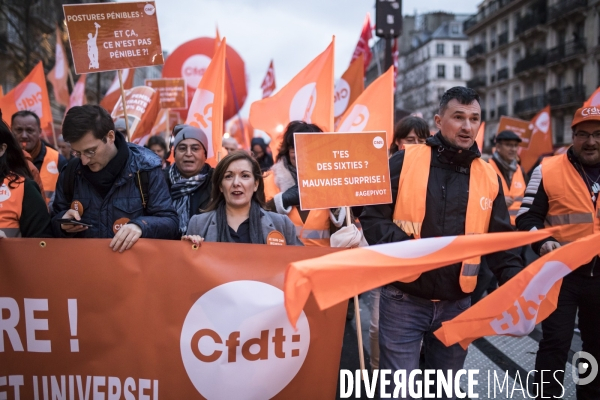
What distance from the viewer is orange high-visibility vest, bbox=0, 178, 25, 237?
3010mm

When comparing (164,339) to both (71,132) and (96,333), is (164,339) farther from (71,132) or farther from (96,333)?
(71,132)

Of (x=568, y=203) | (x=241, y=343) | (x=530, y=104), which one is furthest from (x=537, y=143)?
(x=530, y=104)

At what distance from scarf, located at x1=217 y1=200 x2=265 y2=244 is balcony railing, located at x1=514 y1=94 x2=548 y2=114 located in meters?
40.5

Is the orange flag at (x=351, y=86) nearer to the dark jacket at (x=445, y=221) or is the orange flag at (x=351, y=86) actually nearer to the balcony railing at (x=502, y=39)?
the dark jacket at (x=445, y=221)

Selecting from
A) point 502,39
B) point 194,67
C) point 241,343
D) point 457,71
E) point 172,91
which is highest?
point 457,71

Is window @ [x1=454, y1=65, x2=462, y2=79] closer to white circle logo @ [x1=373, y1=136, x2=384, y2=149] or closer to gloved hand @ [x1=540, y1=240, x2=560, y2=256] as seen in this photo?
gloved hand @ [x1=540, y1=240, x2=560, y2=256]

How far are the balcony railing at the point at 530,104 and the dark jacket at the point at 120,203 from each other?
134 feet

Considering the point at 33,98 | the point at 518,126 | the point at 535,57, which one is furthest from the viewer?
the point at 535,57

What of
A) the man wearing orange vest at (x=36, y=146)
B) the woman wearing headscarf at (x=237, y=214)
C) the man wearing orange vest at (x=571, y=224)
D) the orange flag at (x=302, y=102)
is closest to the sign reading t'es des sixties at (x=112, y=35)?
the woman wearing headscarf at (x=237, y=214)

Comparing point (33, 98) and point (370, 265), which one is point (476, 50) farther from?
point (370, 265)

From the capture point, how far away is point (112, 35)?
3.98 meters

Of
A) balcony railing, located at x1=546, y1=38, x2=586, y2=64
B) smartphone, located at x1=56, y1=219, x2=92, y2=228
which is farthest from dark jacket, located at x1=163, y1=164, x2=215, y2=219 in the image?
balcony railing, located at x1=546, y1=38, x2=586, y2=64

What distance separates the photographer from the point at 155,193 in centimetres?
314

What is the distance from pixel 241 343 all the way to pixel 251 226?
0.75m
